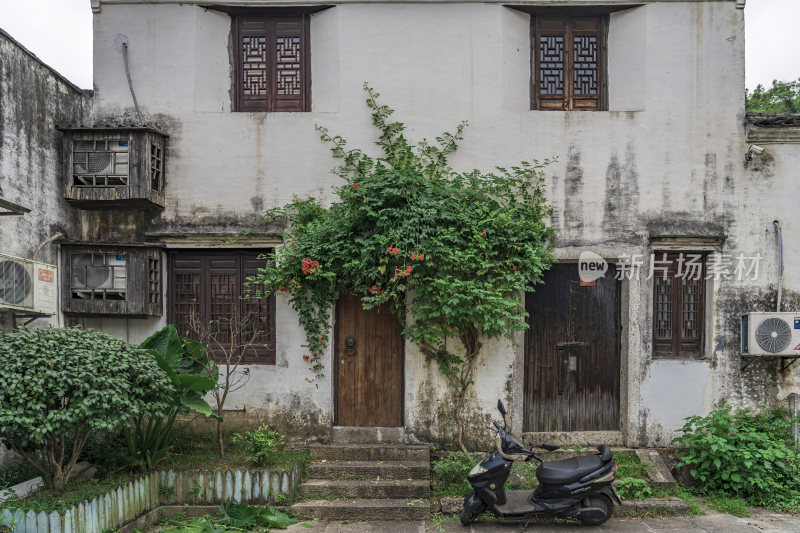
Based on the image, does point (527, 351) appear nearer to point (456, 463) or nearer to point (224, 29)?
point (456, 463)

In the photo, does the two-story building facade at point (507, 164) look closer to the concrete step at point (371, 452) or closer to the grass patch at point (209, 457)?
the concrete step at point (371, 452)

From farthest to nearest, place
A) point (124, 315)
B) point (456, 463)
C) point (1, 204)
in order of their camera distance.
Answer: point (124, 315) → point (456, 463) → point (1, 204)

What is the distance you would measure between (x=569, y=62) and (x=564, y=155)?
1414mm

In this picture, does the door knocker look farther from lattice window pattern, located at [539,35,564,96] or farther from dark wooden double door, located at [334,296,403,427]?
lattice window pattern, located at [539,35,564,96]

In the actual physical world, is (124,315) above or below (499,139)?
below

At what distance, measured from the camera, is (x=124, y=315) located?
7578 mm

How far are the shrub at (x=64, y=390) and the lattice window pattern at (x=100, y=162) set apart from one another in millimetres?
2329

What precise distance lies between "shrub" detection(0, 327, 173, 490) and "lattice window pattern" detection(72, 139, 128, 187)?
7.64ft

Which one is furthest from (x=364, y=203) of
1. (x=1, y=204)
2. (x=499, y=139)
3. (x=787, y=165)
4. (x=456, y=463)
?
(x=787, y=165)

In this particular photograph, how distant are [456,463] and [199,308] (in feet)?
13.0

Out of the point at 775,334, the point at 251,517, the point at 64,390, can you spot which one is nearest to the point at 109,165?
the point at 64,390

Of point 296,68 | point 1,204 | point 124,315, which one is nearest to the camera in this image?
point 1,204

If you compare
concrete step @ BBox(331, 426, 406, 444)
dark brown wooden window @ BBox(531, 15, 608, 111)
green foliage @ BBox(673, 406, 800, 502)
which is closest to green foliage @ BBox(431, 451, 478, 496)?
concrete step @ BBox(331, 426, 406, 444)

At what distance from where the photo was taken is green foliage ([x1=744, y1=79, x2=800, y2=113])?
1487 cm
